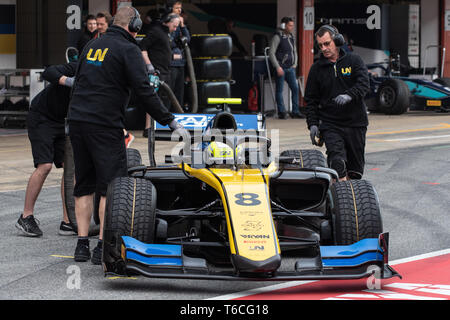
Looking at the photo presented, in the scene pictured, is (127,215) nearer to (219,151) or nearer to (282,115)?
(219,151)

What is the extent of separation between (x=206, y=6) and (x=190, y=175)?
56.0 feet

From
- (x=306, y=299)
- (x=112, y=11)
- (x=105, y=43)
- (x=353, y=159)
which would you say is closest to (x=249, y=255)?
(x=306, y=299)

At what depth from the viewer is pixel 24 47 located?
27078mm

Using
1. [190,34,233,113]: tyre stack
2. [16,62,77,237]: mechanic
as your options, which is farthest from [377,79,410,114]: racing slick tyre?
[16,62,77,237]: mechanic

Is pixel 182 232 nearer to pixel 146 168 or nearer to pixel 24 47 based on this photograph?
pixel 146 168

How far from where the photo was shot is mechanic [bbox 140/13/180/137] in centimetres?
1437

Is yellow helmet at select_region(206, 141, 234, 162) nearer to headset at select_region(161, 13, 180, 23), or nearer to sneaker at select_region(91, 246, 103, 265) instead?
sneaker at select_region(91, 246, 103, 265)

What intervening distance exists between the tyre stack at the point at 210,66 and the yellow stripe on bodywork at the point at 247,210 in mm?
9919

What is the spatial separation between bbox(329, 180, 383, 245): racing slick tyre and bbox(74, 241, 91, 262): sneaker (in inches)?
75.5

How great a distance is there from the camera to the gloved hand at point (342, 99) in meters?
8.11

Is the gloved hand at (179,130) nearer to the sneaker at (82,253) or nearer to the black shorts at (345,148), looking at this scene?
the sneaker at (82,253)

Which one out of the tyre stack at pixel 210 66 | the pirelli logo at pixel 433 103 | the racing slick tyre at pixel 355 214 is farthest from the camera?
the pirelli logo at pixel 433 103

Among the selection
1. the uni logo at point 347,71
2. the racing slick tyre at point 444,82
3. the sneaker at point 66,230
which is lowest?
the sneaker at point 66,230

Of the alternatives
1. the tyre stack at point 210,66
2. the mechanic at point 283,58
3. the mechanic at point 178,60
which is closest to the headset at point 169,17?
the mechanic at point 178,60
